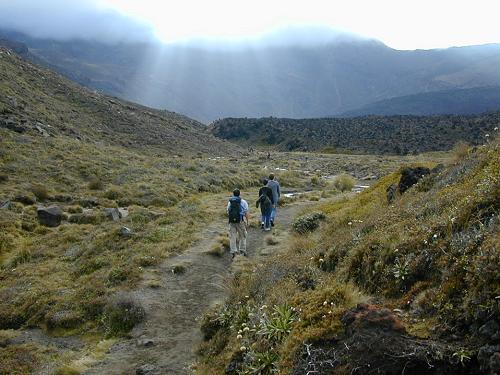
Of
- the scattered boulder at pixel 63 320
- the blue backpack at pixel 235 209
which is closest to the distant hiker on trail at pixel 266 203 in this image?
the blue backpack at pixel 235 209

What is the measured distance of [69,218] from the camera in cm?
2408

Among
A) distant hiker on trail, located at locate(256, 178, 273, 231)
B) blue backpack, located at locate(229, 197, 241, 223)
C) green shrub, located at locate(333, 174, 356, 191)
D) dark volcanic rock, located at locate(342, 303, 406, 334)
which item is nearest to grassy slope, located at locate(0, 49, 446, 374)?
blue backpack, located at locate(229, 197, 241, 223)

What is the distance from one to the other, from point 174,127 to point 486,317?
278ft

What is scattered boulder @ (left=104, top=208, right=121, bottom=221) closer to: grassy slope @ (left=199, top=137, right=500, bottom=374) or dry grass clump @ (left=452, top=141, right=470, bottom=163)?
grassy slope @ (left=199, top=137, right=500, bottom=374)

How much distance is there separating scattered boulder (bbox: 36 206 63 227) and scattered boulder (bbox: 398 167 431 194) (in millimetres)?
16295

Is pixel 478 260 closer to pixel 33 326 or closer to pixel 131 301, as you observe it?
pixel 131 301

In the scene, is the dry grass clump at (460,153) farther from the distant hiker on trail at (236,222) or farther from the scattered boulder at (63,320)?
the scattered boulder at (63,320)

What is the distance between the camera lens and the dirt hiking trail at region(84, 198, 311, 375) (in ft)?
31.4

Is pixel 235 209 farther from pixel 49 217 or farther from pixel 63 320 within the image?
pixel 49 217

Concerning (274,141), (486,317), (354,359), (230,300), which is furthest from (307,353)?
(274,141)

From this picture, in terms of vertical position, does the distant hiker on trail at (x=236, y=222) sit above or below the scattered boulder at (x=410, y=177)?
below

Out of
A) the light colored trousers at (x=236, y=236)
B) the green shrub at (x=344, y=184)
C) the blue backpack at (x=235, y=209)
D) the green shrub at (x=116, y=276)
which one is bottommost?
the green shrub at (x=344, y=184)

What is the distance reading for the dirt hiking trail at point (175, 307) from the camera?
377 inches

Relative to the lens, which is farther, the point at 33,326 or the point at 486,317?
the point at 33,326
